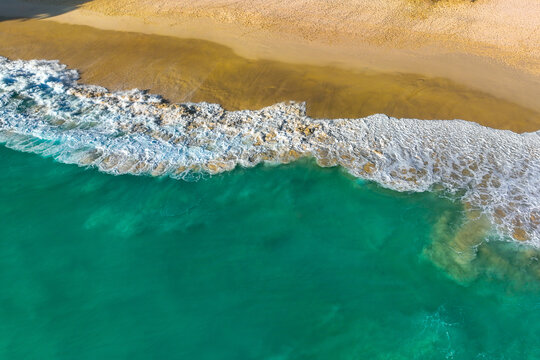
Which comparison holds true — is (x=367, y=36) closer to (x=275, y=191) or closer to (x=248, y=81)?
(x=248, y=81)

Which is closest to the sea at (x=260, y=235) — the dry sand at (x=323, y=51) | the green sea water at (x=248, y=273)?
the green sea water at (x=248, y=273)

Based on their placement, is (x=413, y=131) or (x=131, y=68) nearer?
(x=413, y=131)

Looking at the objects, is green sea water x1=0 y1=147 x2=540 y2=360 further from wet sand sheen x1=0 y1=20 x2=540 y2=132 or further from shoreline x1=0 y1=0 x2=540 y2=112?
shoreline x1=0 y1=0 x2=540 y2=112

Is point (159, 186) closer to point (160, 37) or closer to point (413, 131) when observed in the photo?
point (413, 131)

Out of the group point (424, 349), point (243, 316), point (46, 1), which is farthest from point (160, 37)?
point (424, 349)

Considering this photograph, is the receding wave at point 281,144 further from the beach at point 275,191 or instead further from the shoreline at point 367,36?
the shoreline at point 367,36

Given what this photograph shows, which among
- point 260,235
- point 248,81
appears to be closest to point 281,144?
point 260,235
